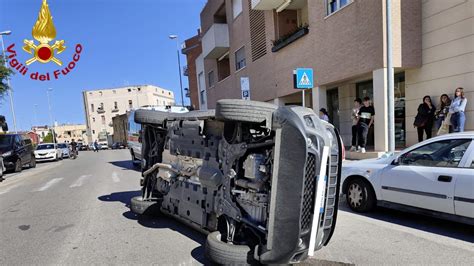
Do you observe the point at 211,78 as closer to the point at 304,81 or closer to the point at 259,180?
the point at 304,81

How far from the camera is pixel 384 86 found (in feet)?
32.6

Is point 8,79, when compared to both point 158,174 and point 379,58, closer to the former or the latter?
point 158,174

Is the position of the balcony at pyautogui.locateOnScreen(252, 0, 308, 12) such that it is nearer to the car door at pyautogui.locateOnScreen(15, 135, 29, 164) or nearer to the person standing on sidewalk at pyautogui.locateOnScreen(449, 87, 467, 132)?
the person standing on sidewalk at pyautogui.locateOnScreen(449, 87, 467, 132)

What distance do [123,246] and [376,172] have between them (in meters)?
3.99

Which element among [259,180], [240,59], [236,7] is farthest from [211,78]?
[259,180]

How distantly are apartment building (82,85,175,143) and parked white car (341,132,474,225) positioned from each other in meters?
77.5

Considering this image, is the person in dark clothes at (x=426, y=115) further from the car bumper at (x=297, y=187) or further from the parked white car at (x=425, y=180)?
the car bumper at (x=297, y=187)

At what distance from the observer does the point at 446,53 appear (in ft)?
31.6

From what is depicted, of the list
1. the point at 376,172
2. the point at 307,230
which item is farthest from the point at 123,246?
the point at 376,172

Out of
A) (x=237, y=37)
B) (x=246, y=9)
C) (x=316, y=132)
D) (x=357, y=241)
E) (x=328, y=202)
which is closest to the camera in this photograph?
(x=316, y=132)

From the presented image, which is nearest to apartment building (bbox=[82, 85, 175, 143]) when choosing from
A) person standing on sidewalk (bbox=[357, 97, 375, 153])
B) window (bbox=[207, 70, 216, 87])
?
window (bbox=[207, 70, 216, 87])

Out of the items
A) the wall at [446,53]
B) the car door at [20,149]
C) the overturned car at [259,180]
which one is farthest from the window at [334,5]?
the car door at [20,149]

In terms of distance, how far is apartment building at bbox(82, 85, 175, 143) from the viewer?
261 ft

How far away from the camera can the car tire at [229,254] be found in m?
3.15
